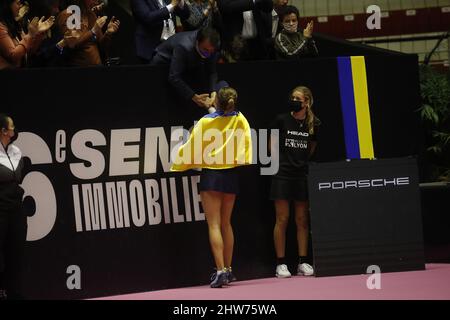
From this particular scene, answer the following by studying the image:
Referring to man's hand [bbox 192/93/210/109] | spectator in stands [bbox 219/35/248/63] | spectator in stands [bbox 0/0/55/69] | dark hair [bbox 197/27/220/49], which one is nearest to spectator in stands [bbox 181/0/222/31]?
spectator in stands [bbox 219/35/248/63]

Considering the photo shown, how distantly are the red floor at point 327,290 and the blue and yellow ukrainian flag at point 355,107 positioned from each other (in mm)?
1383

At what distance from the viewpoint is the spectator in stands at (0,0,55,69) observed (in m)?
8.30

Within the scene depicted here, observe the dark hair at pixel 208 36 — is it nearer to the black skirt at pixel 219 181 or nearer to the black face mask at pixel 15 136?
the black skirt at pixel 219 181

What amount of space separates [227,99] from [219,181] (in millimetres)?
746

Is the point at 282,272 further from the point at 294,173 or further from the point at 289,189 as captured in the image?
the point at 294,173

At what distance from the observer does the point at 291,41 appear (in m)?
9.86

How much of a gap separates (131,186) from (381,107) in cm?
283

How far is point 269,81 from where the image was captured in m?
9.49

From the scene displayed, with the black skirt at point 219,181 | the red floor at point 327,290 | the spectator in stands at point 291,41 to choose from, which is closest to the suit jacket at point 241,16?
the spectator in stands at point 291,41

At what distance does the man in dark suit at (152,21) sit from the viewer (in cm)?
915

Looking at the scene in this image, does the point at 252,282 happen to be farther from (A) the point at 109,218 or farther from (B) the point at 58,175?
(B) the point at 58,175

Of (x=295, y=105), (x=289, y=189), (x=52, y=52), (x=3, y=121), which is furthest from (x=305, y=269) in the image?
(x=3, y=121)
